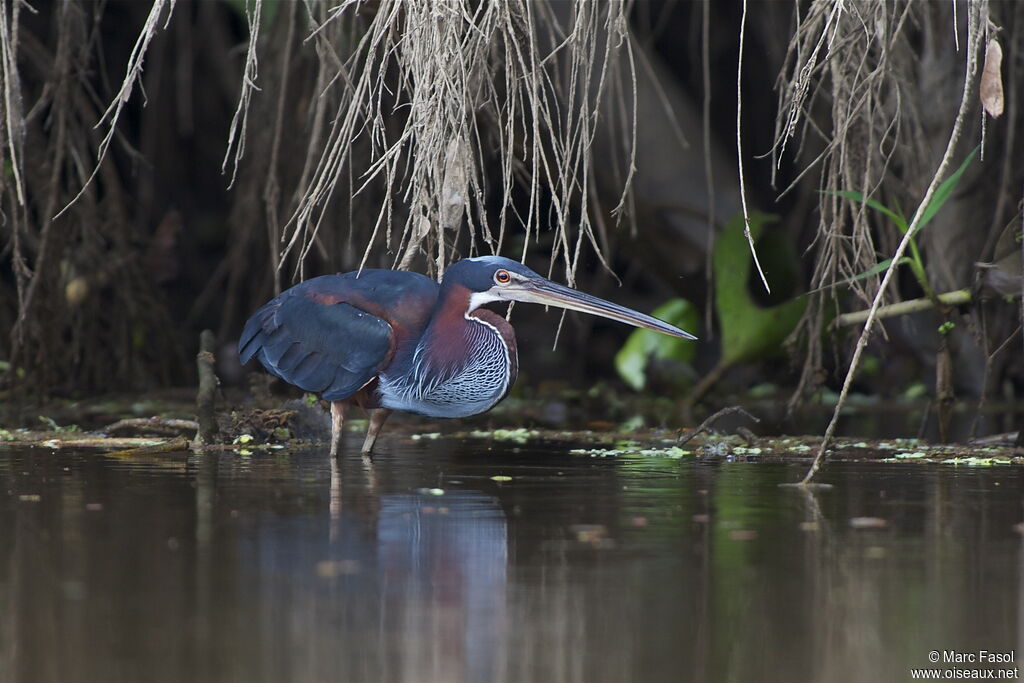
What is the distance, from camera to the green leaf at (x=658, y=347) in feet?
26.0

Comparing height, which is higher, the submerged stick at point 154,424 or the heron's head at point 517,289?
the heron's head at point 517,289

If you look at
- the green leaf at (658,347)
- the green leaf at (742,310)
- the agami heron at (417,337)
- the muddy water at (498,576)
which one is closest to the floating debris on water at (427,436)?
the agami heron at (417,337)

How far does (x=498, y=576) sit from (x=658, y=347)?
17.2 ft

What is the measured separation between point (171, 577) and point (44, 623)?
372 millimetres

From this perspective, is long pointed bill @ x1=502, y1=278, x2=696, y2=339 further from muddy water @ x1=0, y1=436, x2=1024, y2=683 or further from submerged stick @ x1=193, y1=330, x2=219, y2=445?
submerged stick @ x1=193, y1=330, x2=219, y2=445

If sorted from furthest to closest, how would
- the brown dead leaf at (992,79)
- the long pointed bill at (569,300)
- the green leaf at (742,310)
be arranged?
1. the green leaf at (742,310)
2. the long pointed bill at (569,300)
3. the brown dead leaf at (992,79)

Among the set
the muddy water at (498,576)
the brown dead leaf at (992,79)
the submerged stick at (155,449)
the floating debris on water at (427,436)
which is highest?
the brown dead leaf at (992,79)

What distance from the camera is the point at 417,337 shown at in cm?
508

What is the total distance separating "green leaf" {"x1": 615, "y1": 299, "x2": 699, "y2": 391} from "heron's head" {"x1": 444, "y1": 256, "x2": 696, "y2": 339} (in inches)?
114

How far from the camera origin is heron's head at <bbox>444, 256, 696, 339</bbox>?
4.95m

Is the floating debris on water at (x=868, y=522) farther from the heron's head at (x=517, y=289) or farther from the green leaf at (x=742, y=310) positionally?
the green leaf at (x=742, y=310)

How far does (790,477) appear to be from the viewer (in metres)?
4.45

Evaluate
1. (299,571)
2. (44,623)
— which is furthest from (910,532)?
(44,623)

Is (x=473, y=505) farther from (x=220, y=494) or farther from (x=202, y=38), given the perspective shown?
(x=202, y=38)
